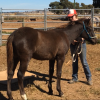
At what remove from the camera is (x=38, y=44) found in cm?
396

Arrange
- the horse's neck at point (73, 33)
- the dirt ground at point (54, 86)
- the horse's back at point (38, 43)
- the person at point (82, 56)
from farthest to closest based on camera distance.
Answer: the person at point (82, 56) → the horse's neck at point (73, 33) → the dirt ground at point (54, 86) → the horse's back at point (38, 43)

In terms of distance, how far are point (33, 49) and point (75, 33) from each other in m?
1.43

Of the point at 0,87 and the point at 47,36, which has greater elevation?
the point at 47,36

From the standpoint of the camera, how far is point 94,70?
260 inches

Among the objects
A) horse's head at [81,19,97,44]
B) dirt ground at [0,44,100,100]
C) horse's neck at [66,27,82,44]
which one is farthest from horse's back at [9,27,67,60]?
dirt ground at [0,44,100,100]

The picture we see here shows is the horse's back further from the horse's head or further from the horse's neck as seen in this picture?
the horse's head

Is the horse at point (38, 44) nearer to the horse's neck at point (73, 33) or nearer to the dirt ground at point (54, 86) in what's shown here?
the horse's neck at point (73, 33)

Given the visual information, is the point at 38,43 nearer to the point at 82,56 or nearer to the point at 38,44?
the point at 38,44

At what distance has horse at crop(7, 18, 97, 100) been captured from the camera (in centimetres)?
378

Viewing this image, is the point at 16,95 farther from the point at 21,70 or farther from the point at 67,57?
the point at 67,57

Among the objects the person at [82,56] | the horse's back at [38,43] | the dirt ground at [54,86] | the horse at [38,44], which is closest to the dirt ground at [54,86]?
the dirt ground at [54,86]

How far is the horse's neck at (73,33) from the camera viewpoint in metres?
4.70

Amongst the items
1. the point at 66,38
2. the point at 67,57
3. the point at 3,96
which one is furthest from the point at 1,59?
the point at 66,38

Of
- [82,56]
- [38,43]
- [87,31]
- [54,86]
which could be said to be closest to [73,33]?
[87,31]
